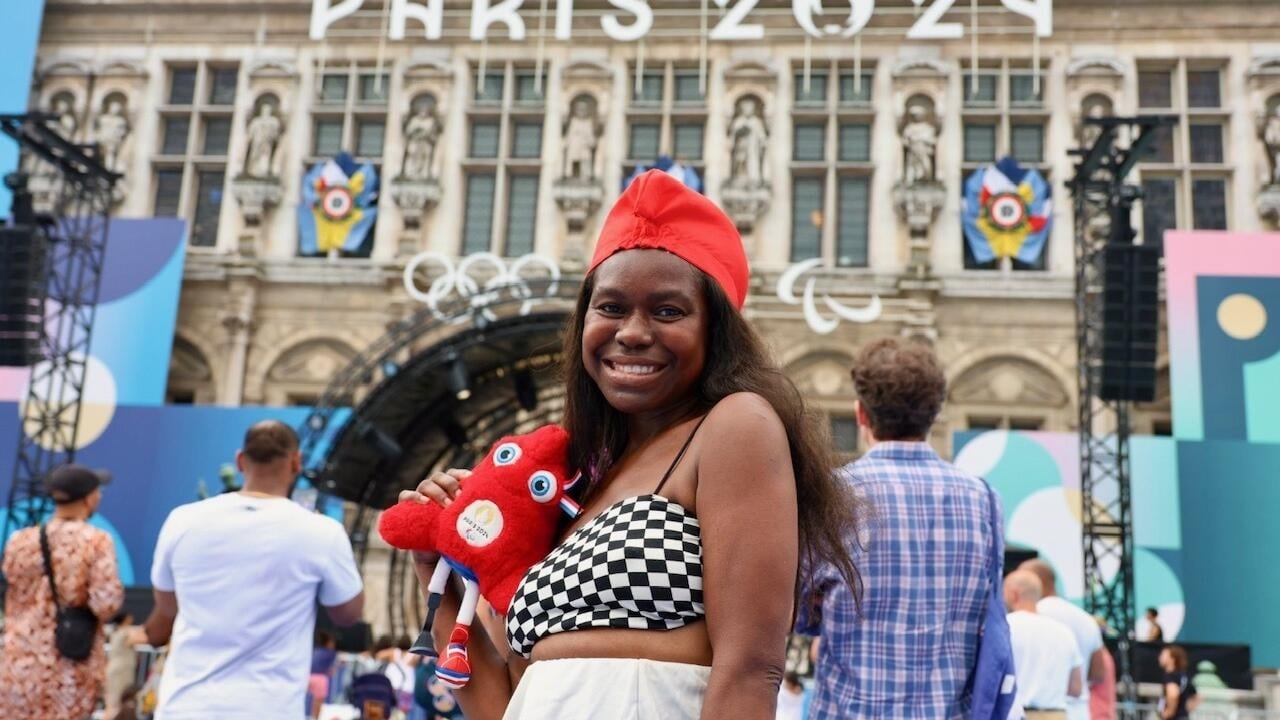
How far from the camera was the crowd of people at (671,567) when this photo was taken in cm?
186

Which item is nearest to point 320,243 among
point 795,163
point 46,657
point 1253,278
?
point 795,163

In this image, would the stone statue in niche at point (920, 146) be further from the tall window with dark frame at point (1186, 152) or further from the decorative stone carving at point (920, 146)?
the tall window with dark frame at point (1186, 152)

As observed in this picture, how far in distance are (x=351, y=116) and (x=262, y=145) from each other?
1.41 metres

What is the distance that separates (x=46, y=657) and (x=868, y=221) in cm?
1500

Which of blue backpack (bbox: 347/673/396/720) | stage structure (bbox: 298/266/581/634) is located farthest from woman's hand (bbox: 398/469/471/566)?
stage structure (bbox: 298/266/581/634)

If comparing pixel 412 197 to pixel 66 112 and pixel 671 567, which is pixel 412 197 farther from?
pixel 671 567

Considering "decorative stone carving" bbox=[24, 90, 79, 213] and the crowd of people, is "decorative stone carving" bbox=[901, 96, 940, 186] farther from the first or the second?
"decorative stone carving" bbox=[24, 90, 79, 213]

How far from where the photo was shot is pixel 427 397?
16391mm

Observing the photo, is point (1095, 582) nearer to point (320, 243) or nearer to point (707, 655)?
point (320, 243)

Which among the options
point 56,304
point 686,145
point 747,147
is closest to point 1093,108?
point 747,147

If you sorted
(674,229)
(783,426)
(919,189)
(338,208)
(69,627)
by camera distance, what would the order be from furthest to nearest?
(338,208) → (919,189) → (69,627) → (674,229) → (783,426)

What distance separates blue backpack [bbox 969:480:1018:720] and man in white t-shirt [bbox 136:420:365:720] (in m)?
1.88

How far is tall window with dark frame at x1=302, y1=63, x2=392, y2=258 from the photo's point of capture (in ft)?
62.5

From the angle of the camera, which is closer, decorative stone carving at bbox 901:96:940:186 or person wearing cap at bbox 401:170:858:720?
person wearing cap at bbox 401:170:858:720
